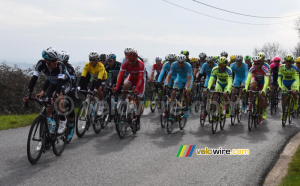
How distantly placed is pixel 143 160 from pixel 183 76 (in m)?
4.62

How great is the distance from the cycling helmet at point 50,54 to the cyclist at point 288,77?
8019 millimetres

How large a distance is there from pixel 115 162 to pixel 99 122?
9.94 feet

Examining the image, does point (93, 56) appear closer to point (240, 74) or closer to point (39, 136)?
point (39, 136)

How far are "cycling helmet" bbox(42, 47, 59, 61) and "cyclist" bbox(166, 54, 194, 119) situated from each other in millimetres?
3983

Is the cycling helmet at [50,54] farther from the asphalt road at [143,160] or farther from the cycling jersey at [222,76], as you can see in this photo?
the cycling jersey at [222,76]

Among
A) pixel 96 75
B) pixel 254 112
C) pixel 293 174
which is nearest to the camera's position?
pixel 293 174

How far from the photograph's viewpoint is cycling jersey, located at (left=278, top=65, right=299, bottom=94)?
443 inches

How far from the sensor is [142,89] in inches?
348

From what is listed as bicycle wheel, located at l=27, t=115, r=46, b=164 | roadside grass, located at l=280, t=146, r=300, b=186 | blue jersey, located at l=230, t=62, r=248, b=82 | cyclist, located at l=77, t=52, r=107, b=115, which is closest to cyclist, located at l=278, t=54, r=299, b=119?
blue jersey, located at l=230, t=62, r=248, b=82

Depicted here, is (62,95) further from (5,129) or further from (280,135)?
Result: (280,135)

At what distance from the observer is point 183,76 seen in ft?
34.3

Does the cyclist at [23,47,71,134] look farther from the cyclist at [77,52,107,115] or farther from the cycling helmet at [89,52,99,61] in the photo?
the cycling helmet at [89,52,99,61]

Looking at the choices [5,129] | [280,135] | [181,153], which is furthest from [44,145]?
[280,135]

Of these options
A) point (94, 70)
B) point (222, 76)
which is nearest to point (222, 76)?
point (222, 76)
